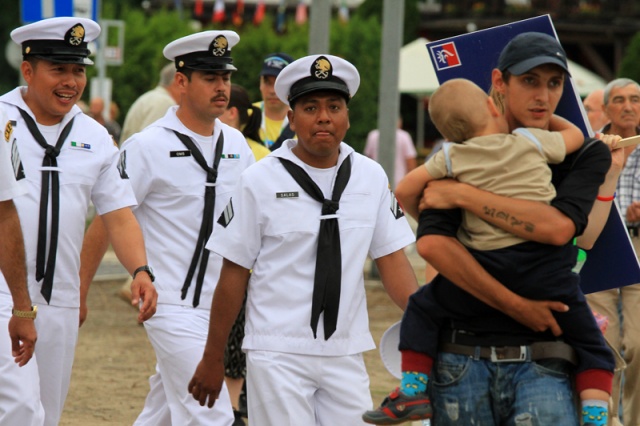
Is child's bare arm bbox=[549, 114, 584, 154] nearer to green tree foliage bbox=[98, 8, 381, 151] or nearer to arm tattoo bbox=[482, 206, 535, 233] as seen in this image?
Result: arm tattoo bbox=[482, 206, 535, 233]

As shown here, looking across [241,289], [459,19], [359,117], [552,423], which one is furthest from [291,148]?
[459,19]

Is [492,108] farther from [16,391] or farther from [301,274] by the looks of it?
[16,391]

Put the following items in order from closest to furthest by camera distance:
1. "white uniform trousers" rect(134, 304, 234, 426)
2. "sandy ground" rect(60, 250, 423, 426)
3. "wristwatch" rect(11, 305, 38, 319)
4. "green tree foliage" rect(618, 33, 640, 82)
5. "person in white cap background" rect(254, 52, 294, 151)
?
"wristwatch" rect(11, 305, 38, 319) < "white uniform trousers" rect(134, 304, 234, 426) < "sandy ground" rect(60, 250, 423, 426) < "person in white cap background" rect(254, 52, 294, 151) < "green tree foliage" rect(618, 33, 640, 82)

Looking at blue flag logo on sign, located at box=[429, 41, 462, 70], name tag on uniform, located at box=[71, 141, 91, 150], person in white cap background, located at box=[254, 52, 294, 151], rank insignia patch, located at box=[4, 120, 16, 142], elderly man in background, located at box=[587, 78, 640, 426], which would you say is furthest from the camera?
person in white cap background, located at box=[254, 52, 294, 151]

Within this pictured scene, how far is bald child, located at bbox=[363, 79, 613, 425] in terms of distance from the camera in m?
4.57

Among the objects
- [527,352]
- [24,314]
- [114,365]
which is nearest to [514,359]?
[527,352]

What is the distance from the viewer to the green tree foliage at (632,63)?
109ft

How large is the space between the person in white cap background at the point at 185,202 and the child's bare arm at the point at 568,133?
9.05 feet

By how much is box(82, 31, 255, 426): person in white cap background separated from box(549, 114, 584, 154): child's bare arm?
2757 mm

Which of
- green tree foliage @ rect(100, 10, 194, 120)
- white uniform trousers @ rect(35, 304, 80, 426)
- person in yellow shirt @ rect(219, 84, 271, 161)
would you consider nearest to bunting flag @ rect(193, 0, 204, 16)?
green tree foliage @ rect(100, 10, 194, 120)

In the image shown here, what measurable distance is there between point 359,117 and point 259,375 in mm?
28004

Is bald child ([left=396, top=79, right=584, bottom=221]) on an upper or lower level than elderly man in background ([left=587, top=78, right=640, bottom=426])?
upper

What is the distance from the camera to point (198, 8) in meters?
51.2

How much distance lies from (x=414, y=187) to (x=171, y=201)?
2.76 meters
